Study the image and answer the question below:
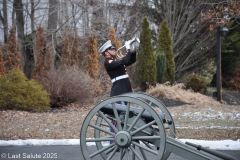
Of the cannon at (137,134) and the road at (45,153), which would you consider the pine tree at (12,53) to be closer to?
the road at (45,153)

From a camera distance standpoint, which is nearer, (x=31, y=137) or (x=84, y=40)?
(x=31, y=137)

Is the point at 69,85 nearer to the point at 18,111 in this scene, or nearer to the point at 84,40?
the point at 18,111

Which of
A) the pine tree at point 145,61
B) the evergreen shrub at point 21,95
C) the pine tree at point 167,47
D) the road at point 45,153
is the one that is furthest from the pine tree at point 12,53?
the road at point 45,153

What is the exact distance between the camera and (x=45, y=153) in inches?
259

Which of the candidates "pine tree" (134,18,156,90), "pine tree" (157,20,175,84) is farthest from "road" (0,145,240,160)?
"pine tree" (157,20,175,84)

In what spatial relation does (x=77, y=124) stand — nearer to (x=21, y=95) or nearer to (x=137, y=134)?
(x=21, y=95)

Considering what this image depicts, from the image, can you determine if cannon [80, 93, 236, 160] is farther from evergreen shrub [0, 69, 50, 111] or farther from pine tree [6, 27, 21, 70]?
pine tree [6, 27, 21, 70]

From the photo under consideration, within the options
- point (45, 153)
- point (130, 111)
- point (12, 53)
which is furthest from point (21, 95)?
point (130, 111)

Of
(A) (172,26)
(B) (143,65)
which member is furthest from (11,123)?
(A) (172,26)

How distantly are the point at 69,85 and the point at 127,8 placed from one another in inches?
469

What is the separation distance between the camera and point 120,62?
20.0 feet

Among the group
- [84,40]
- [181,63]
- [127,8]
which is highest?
[127,8]

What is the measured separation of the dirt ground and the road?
86 cm

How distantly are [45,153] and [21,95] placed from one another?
560cm
